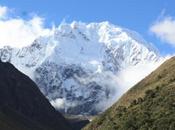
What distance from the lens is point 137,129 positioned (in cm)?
11406

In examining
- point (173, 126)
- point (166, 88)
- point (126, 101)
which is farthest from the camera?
point (126, 101)

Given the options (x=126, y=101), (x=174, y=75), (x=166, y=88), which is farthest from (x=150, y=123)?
(x=126, y=101)

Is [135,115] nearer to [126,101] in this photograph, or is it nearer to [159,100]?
[159,100]

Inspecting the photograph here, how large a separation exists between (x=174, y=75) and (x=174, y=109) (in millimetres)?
28313

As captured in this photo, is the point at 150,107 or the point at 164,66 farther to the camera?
the point at 164,66

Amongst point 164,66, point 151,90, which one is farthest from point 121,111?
point 164,66

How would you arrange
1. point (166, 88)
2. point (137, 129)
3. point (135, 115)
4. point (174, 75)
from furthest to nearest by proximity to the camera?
Result: point (174, 75)
point (166, 88)
point (135, 115)
point (137, 129)

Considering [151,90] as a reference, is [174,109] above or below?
below

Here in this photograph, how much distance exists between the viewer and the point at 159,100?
12325 centimetres

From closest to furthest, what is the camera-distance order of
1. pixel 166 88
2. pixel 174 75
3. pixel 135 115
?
pixel 135 115
pixel 166 88
pixel 174 75

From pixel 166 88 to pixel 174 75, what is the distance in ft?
40.0

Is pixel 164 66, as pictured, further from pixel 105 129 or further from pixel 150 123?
pixel 150 123

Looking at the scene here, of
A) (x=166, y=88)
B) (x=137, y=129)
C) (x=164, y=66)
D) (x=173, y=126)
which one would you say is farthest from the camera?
(x=164, y=66)

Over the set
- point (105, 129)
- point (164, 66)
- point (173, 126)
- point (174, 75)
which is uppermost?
point (164, 66)
